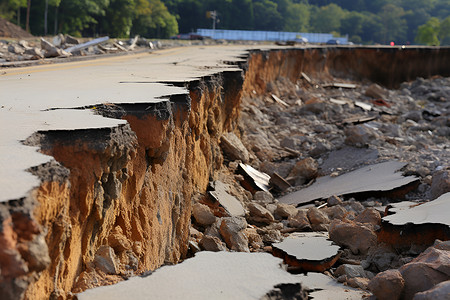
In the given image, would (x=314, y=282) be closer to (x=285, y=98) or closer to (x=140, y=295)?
(x=140, y=295)

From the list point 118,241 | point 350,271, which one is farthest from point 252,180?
point 118,241

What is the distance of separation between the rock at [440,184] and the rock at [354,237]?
194 centimetres

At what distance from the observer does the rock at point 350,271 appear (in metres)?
4.97

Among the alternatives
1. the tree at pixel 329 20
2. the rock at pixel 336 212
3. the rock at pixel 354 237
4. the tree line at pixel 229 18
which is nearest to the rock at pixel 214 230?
the rock at pixel 354 237

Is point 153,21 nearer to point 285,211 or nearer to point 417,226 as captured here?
point 285,211

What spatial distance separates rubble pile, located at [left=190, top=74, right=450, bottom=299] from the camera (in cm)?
513

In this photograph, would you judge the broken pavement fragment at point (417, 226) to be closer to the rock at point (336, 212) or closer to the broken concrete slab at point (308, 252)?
the broken concrete slab at point (308, 252)

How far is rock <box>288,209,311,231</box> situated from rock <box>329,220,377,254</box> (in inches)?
27.7

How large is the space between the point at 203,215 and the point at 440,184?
3242mm

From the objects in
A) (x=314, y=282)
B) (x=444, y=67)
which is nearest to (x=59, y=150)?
(x=314, y=282)

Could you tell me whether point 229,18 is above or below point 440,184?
above

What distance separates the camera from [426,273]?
12.3ft

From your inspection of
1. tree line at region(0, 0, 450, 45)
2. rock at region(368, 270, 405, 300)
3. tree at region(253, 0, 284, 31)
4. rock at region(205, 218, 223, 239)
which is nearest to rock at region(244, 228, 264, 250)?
rock at region(205, 218, 223, 239)

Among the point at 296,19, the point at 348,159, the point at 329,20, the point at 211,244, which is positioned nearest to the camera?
the point at 211,244
